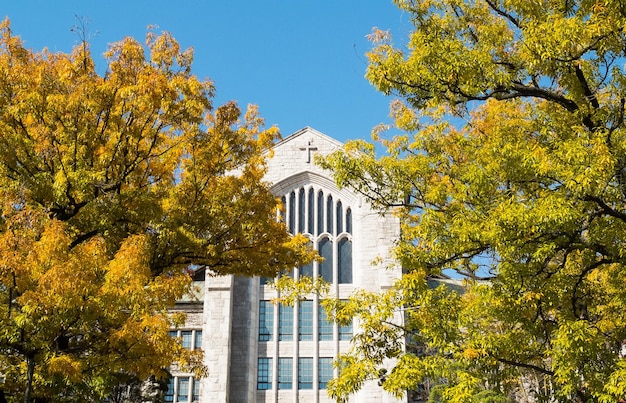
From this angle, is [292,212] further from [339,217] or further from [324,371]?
[324,371]

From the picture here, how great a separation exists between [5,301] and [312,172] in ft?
60.3

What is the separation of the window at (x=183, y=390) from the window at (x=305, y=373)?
4494 mm

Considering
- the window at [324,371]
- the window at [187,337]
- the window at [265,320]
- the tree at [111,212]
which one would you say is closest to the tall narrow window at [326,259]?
the window at [265,320]

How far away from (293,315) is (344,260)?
315cm

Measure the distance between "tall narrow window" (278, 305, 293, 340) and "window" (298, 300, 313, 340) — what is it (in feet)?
1.20

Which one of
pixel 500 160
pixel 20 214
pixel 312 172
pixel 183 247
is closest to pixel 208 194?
pixel 183 247

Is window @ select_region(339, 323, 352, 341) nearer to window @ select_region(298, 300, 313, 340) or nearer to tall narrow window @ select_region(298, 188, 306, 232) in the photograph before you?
window @ select_region(298, 300, 313, 340)

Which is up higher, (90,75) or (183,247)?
(90,75)

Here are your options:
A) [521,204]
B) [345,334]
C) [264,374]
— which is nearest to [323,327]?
[345,334]

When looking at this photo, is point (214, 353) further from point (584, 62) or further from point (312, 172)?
point (584, 62)

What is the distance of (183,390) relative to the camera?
25047 millimetres

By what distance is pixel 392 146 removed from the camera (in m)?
13.0

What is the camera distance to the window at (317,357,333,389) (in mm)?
24750

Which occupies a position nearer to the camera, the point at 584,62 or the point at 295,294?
the point at 584,62
